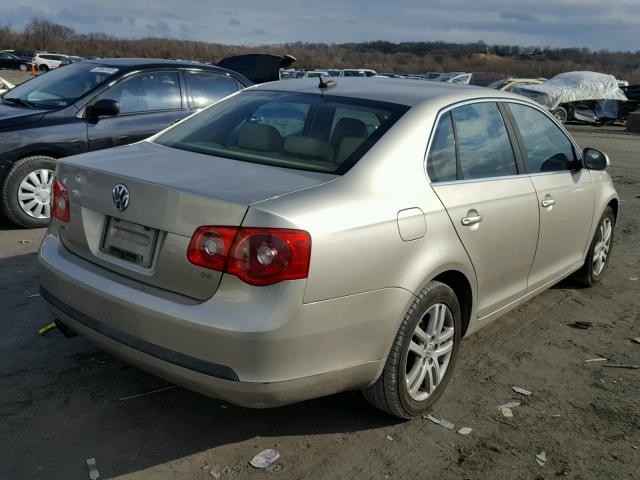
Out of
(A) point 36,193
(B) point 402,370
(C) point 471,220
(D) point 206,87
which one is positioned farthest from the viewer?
(D) point 206,87

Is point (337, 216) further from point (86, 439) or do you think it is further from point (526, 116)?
point (526, 116)

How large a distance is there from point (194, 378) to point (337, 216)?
2.94ft

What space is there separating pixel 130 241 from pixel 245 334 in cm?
75

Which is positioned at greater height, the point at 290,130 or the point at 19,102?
the point at 290,130

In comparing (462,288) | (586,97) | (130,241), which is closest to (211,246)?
(130,241)

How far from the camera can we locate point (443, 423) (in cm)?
344

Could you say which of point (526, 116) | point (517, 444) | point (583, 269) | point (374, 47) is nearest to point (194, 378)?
point (517, 444)

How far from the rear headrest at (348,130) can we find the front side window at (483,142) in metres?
0.62

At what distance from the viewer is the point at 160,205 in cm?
282

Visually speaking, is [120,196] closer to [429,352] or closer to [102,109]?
[429,352]

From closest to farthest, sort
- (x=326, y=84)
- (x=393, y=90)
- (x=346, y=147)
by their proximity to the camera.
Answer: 1. (x=346, y=147)
2. (x=393, y=90)
3. (x=326, y=84)

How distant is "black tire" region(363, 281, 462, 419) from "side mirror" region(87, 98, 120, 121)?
→ 4.62 metres

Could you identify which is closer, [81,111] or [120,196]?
[120,196]

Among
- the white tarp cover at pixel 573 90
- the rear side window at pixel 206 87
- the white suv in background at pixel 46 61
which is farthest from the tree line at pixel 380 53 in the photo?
the rear side window at pixel 206 87
